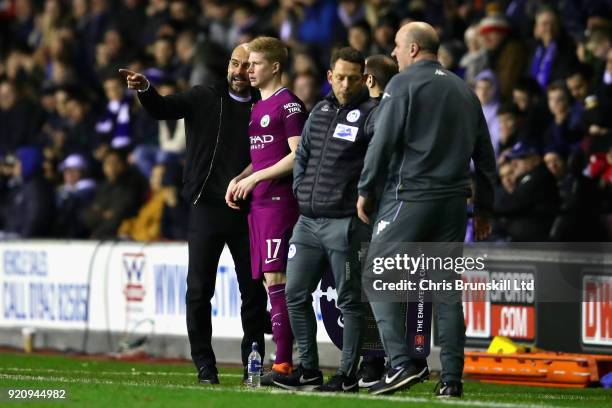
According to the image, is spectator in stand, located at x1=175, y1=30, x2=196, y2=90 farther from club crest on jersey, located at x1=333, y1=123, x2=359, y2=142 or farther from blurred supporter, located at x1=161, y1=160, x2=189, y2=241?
club crest on jersey, located at x1=333, y1=123, x2=359, y2=142

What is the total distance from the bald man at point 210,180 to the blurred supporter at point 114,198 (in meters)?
6.53

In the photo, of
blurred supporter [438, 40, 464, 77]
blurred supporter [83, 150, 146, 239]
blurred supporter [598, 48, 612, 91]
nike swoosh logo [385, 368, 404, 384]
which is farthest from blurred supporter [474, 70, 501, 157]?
nike swoosh logo [385, 368, 404, 384]

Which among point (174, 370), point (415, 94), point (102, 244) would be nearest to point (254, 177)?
point (415, 94)

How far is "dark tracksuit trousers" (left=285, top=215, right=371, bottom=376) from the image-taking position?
962 centimetres

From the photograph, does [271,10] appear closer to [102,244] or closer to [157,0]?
[157,0]

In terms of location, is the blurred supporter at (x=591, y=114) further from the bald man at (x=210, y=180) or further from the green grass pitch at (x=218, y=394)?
the bald man at (x=210, y=180)


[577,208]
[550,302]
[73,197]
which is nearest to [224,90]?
[550,302]

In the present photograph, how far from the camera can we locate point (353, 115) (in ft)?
31.6

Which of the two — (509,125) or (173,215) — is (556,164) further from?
(173,215)

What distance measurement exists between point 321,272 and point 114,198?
8043mm

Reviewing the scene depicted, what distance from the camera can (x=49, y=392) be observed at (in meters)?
9.20

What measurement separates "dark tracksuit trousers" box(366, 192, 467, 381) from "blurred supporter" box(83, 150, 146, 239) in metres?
8.19

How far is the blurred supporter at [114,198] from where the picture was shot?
56.6 ft

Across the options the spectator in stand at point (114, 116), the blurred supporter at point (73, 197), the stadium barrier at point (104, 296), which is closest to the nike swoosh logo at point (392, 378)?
the stadium barrier at point (104, 296)
